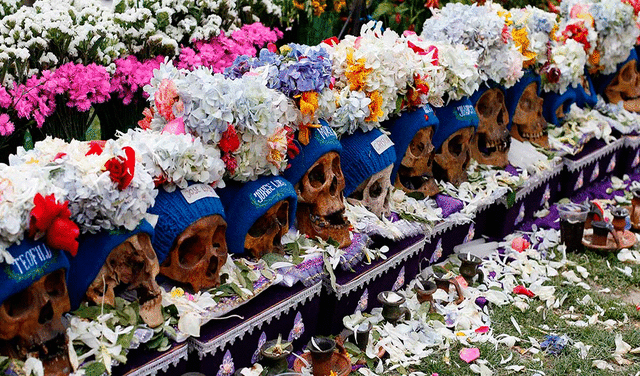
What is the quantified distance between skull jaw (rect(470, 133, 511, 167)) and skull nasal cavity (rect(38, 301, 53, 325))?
11.5ft

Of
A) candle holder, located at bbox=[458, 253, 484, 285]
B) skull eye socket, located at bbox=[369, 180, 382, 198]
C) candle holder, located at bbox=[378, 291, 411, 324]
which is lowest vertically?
candle holder, located at bbox=[458, 253, 484, 285]

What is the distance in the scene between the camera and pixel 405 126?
467 cm

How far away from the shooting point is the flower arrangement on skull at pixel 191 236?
127 inches

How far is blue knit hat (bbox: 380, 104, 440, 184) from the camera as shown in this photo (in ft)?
15.3

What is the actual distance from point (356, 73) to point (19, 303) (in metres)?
2.13

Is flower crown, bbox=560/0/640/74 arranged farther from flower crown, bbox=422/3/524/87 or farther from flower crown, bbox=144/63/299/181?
flower crown, bbox=144/63/299/181

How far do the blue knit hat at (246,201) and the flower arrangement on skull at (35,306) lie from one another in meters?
0.94

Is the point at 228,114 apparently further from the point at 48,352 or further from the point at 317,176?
the point at 48,352

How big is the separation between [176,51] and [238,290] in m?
1.91

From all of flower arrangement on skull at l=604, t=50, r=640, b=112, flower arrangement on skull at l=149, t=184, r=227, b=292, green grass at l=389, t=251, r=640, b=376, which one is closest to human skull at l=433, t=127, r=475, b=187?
green grass at l=389, t=251, r=640, b=376

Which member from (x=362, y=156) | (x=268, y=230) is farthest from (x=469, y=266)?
(x=268, y=230)

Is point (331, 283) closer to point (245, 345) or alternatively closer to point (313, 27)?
point (245, 345)

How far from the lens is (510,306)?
15.1 feet

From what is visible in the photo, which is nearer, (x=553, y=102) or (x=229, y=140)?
(x=229, y=140)
